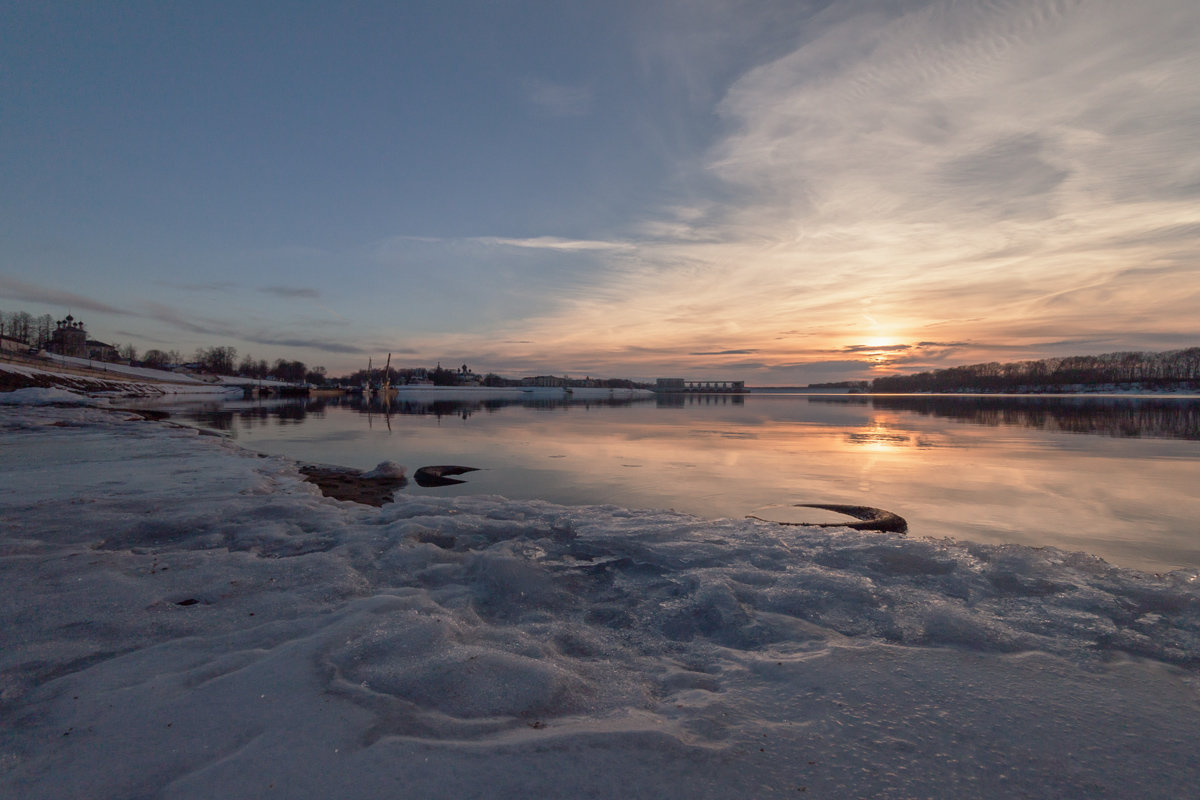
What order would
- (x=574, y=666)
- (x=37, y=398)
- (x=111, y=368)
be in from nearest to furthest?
(x=574, y=666) → (x=37, y=398) → (x=111, y=368)

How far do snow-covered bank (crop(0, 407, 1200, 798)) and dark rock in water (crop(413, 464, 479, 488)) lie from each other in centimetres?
469

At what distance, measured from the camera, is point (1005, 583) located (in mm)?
5281

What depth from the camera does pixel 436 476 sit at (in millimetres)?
12039

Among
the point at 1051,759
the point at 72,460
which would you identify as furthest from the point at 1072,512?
the point at 72,460

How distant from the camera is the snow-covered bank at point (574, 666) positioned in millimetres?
2443

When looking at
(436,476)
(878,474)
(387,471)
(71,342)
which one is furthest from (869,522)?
(71,342)

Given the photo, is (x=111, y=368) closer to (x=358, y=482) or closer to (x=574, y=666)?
(x=358, y=482)

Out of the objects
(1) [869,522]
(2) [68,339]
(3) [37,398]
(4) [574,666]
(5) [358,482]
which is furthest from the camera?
(2) [68,339]

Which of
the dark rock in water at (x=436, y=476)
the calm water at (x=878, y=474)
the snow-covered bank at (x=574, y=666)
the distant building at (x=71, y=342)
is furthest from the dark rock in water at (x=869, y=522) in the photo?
the distant building at (x=71, y=342)

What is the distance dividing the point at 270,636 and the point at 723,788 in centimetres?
335

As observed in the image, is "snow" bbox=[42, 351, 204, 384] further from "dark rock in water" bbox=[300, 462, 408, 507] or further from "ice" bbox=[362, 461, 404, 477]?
"ice" bbox=[362, 461, 404, 477]

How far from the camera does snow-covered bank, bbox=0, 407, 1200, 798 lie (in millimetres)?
2443

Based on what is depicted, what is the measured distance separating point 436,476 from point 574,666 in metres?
9.19

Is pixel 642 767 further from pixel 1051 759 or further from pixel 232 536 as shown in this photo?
pixel 232 536
